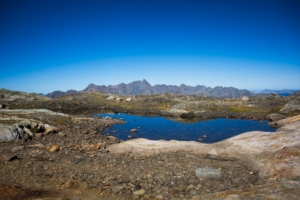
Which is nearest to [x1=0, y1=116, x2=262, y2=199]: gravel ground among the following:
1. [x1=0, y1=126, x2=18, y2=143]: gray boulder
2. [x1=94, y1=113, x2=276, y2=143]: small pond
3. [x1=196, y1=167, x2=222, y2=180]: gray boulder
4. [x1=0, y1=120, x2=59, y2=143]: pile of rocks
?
[x1=196, y1=167, x2=222, y2=180]: gray boulder

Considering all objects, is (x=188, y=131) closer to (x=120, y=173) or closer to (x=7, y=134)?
(x=120, y=173)

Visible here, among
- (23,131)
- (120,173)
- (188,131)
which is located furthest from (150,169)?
(188,131)

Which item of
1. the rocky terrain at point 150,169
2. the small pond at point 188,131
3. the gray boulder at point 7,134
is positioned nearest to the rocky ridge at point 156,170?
the rocky terrain at point 150,169

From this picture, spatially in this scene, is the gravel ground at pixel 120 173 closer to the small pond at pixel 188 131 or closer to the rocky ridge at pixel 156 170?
the rocky ridge at pixel 156 170

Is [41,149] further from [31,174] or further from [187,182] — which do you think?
[187,182]

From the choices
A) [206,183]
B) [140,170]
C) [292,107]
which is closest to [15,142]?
[140,170]

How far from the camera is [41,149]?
23.0 m

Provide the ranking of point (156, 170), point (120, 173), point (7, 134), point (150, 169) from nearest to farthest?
1. point (120, 173)
2. point (156, 170)
3. point (150, 169)
4. point (7, 134)

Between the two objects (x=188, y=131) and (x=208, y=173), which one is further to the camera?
(x=188, y=131)

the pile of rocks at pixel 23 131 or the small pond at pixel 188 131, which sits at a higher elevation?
the pile of rocks at pixel 23 131

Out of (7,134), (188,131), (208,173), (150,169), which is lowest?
(188,131)

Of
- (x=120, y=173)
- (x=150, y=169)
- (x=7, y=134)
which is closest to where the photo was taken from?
(x=120, y=173)

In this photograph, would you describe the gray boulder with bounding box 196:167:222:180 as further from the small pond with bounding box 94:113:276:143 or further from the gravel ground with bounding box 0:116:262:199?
the small pond with bounding box 94:113:276:143

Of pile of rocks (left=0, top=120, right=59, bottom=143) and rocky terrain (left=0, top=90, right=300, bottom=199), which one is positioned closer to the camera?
rocky terrain (left=0, top=90, right=300, bottom=199)
